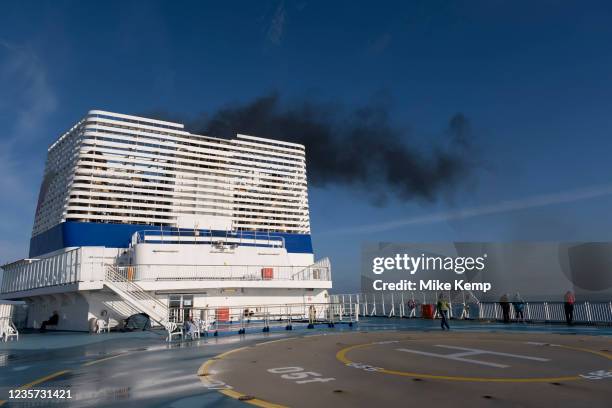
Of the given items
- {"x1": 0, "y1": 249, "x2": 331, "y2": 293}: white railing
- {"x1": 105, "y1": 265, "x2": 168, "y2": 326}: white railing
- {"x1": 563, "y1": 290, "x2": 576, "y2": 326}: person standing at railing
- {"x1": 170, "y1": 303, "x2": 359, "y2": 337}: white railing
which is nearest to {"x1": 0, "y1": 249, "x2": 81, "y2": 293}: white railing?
{"x1": 0, "y1": 249, "x2": 331, "y2": 293}: white railing

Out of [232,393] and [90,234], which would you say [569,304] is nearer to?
[232,393]

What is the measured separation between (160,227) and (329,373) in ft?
82.0

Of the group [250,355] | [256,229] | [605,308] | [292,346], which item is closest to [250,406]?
[250,355]

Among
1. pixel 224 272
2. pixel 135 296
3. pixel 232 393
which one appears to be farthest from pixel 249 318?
pixel 232 393

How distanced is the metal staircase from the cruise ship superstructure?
8 cm

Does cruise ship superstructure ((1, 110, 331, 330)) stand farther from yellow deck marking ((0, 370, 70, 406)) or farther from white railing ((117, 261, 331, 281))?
yellow deck marking ((0, 370, 70, 406))

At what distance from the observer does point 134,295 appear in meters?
24.3

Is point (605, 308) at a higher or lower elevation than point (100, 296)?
lower

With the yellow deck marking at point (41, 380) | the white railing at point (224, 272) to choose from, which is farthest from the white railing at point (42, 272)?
the yellow deck marking at point (41, 380)

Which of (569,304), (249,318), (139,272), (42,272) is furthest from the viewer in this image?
(42,272)

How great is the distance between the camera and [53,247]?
101 feet

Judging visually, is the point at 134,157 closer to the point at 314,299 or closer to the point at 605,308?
the point at 314,299

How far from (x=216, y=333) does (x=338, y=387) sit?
13979mm

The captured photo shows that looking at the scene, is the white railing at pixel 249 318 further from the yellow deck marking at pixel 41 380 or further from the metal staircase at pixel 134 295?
the yellow deck marking at pixel 41 380
